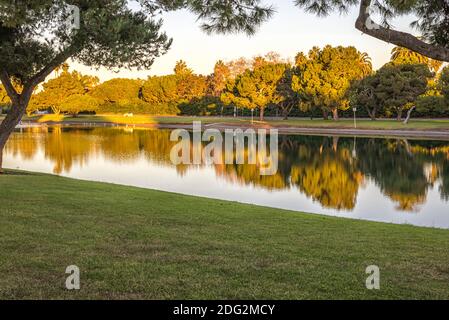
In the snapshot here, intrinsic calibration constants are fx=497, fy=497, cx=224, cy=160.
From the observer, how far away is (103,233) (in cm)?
800

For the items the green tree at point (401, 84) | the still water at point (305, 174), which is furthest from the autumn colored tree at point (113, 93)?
the still water at point (305, 174)

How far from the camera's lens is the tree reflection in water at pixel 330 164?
1955 centimetres

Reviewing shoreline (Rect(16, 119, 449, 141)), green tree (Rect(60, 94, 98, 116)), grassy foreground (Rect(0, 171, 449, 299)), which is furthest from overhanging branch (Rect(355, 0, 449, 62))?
green tree (Rect(60, 94, 98, 116))

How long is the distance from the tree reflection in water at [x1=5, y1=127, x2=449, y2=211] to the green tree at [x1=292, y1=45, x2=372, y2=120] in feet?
59.7

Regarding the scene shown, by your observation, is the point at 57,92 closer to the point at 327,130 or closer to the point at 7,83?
the point at 327,130

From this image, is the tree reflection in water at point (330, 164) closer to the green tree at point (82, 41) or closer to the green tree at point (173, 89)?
the green tree at point (82, 41)

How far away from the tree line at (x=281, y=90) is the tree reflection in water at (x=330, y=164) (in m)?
13.9

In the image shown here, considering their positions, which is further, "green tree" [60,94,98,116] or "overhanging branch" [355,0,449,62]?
"green tree" [60,94,98,116]

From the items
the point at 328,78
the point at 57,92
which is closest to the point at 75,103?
the point at 57,92

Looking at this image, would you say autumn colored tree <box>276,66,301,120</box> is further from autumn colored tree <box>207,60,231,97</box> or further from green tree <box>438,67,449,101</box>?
autumn colored tree <box>207,60,231,97</box>

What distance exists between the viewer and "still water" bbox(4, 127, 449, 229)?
16.7m

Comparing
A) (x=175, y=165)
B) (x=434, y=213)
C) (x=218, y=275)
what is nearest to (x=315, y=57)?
(x=175, y=165)
